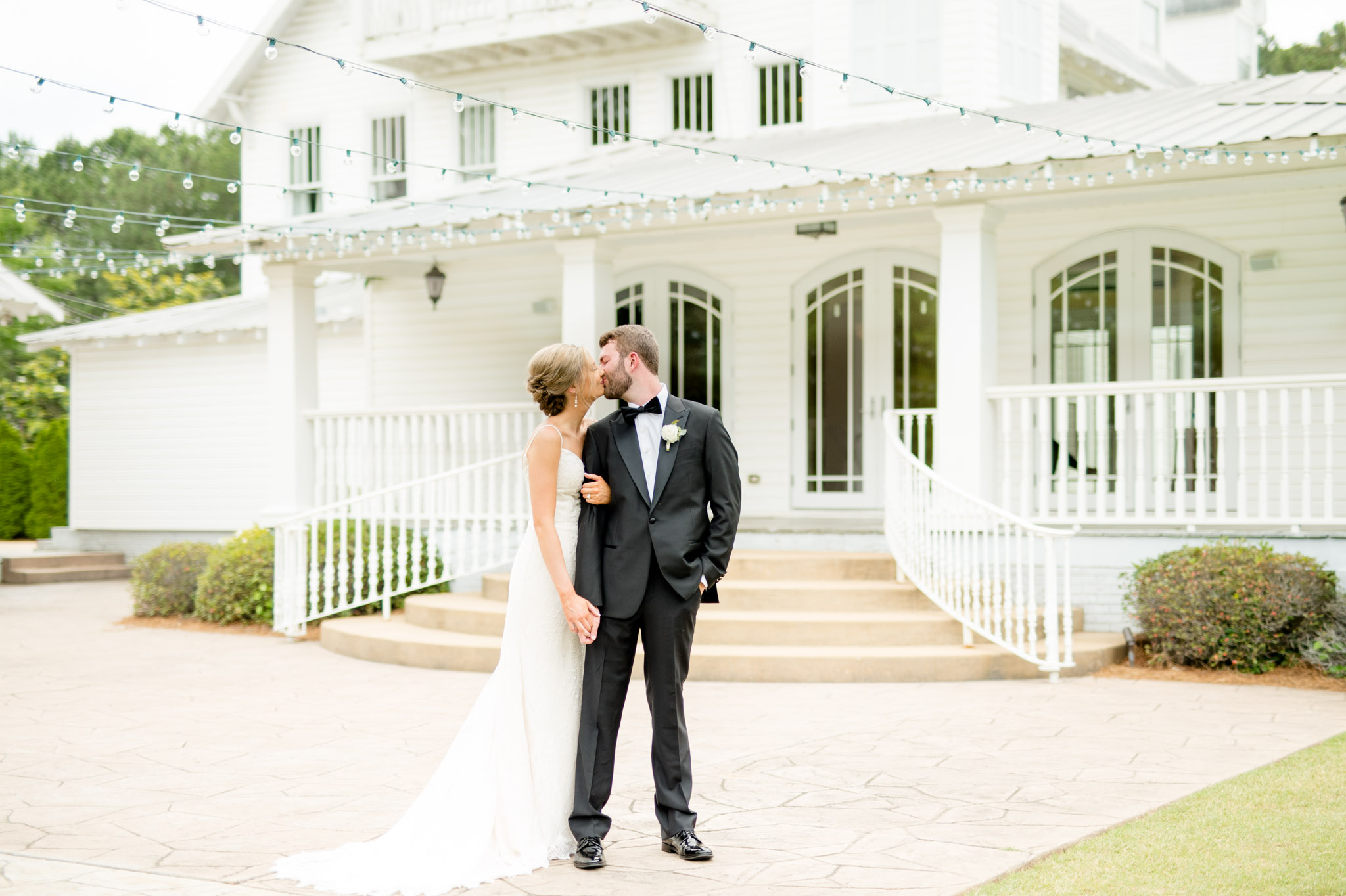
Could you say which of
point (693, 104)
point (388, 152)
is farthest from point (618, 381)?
point (388, 152)

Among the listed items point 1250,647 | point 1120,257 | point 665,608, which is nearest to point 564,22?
point 1120,257

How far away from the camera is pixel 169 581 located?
1266 cm

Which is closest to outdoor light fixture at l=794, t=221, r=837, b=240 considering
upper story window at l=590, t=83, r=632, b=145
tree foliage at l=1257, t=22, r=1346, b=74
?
upper story window at l=590, t=83, r=632, b=145

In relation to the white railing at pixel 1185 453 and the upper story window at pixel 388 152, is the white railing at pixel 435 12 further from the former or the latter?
the white railing at pixel 1185 453

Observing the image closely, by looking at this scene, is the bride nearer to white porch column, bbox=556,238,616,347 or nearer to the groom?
the groom

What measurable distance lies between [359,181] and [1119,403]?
13.1 meters

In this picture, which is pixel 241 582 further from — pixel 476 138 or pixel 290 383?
pixel 476 138

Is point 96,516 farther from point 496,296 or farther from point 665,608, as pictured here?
point 665,608

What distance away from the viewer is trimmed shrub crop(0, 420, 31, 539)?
2058 centimetres

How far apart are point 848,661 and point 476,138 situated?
466 inches


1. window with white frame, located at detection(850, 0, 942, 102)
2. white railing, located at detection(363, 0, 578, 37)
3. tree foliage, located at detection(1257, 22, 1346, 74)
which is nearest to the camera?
window with white frame, located at detection(850, 0, 942, 102)

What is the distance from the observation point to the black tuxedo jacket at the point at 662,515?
15.1 feet

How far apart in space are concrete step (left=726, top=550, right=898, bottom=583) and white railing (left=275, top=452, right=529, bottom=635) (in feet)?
6.86

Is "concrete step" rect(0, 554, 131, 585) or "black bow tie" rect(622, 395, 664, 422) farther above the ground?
"black bow tie" rect(622, 395, 664, 422)
